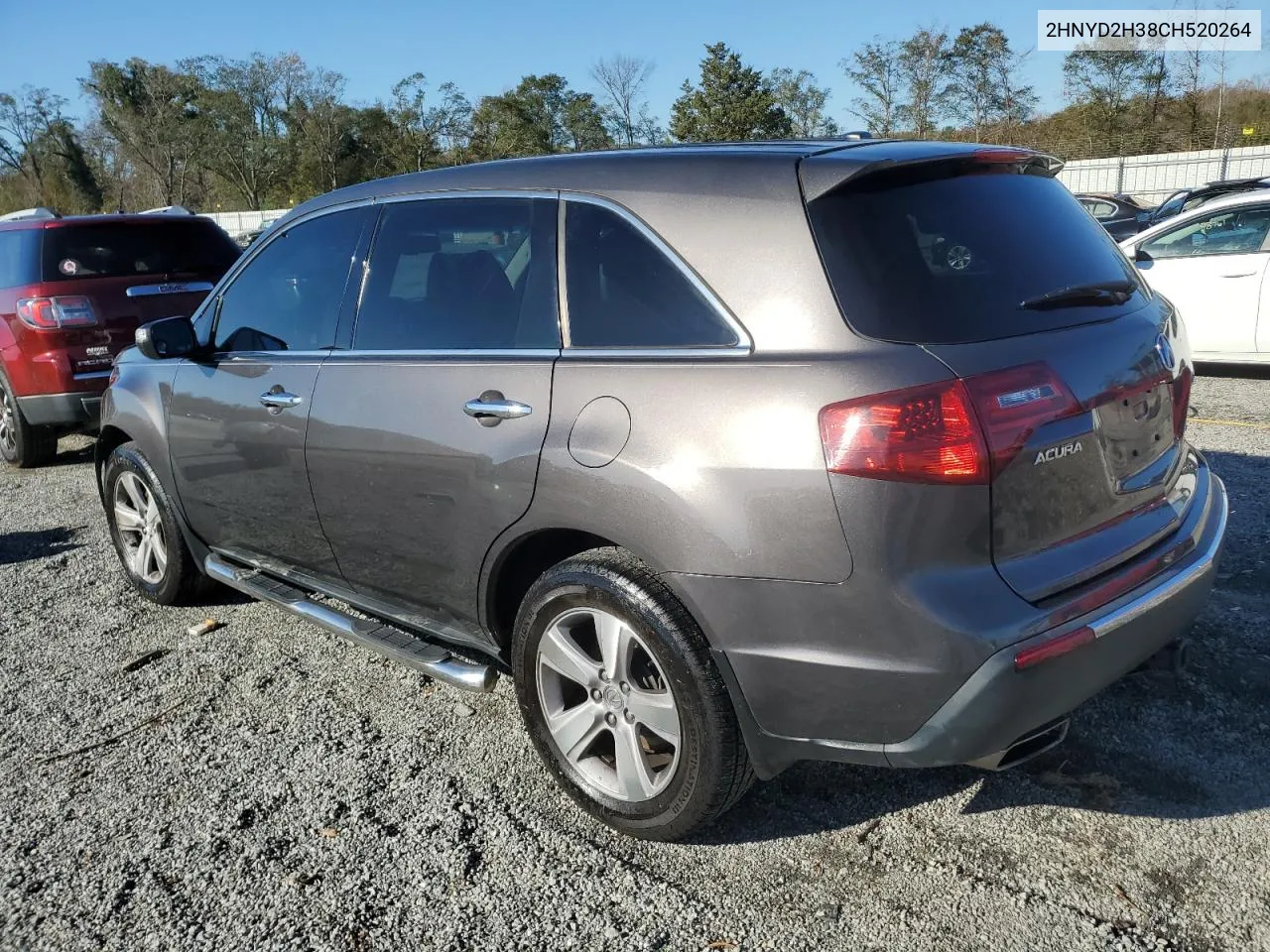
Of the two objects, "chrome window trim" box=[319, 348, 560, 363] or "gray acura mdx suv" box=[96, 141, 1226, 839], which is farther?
"chrome window trim" box=[319, 348, 560, 363]

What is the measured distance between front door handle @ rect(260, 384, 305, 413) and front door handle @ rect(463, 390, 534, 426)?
944mm

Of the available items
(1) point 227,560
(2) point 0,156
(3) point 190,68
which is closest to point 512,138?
(3) point 190,68

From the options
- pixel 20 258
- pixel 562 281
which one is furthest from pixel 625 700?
pixel 20 258

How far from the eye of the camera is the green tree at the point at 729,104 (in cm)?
5959

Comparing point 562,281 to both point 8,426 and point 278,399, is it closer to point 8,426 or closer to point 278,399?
point 278,399

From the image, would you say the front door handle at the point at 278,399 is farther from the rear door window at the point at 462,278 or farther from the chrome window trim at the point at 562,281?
the chrome window trim at the point at 562,281

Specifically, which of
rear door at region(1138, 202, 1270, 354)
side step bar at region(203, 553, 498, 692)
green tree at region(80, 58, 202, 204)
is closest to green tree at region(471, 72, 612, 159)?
green tree at region(80, 58, 202, 204)

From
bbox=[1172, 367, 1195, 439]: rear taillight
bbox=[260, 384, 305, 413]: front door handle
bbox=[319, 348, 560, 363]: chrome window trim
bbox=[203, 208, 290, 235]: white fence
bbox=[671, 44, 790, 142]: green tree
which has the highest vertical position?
bbox=[671, 44, 790, 142]: green tree

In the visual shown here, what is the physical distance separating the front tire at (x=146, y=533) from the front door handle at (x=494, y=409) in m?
2.19

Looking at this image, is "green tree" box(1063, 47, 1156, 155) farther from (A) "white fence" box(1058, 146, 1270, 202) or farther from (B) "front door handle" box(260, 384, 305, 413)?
(B) "front door handle" box(260, 384, 305, 413)

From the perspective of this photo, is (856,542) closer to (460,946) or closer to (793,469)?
(793,469)

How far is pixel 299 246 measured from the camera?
151 inches

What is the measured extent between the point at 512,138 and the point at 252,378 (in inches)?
2579

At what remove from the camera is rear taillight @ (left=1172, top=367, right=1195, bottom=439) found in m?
2.74
